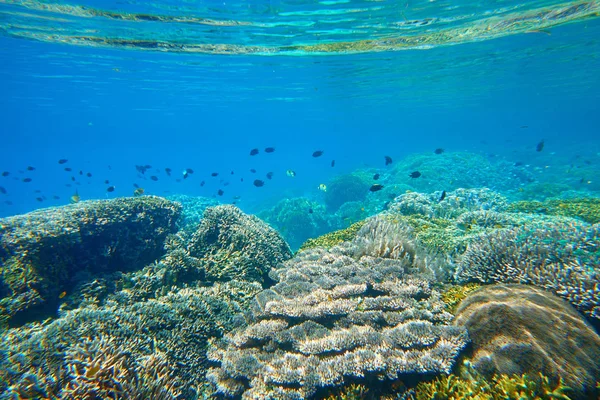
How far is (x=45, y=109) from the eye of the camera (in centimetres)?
4753

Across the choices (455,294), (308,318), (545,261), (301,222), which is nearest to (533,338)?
(455,294)

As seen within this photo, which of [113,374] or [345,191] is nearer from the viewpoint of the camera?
[113,374]

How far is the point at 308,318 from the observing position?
4.46m

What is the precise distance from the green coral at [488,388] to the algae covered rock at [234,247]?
188 inches

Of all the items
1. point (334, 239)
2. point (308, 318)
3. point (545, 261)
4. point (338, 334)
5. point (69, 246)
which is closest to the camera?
point (338, 334)

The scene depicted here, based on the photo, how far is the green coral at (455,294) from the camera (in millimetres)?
4680

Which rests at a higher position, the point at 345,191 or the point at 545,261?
the point at 545,261

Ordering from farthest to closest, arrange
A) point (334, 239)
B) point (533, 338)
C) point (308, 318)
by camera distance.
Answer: point (334, 239) < point (308, 318) < point (533, 338)

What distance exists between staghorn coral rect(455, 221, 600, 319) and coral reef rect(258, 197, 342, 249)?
14.6m

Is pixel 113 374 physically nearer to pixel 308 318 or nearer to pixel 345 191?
pixel 308 318

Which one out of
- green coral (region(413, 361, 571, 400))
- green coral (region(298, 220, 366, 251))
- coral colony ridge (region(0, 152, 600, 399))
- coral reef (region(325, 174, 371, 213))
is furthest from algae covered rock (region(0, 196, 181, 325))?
coral reef (region(325, 174, 371, 213))

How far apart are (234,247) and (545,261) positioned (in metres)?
6.85

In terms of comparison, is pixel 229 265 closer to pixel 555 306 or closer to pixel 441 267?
pixel 441 267

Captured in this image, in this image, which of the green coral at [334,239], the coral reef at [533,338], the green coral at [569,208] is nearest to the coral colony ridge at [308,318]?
the coral reef at [533,338]
